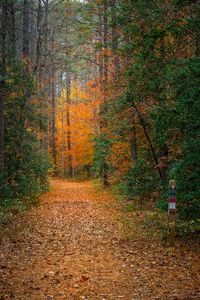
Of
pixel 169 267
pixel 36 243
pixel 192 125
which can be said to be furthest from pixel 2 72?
pixel 169 267

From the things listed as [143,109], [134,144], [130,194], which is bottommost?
[130,194]

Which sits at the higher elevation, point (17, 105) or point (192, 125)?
point (17, 105)

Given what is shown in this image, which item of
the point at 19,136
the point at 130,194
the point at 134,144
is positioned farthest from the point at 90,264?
the point at 19,136

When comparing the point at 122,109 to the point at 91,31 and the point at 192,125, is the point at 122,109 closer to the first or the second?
the point at 192,125

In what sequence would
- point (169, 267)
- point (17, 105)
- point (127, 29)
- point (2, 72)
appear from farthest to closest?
point (17, 105), point (2, 72), point (127, 29), point (169, 267)

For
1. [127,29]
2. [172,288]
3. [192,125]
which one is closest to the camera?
[172,288]

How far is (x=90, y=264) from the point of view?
23.9ft

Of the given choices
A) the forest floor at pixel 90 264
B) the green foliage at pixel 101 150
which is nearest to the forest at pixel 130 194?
the forest floor at pixel 90 264

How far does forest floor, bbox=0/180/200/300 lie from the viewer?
18.9 feet

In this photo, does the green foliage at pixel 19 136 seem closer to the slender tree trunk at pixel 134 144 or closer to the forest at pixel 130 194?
the forest at pixel 130 194

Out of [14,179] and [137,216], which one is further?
[14,179]

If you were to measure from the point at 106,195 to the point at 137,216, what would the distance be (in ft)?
24.9

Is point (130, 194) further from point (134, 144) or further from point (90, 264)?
point (90, 264)

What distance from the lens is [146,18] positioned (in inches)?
431
